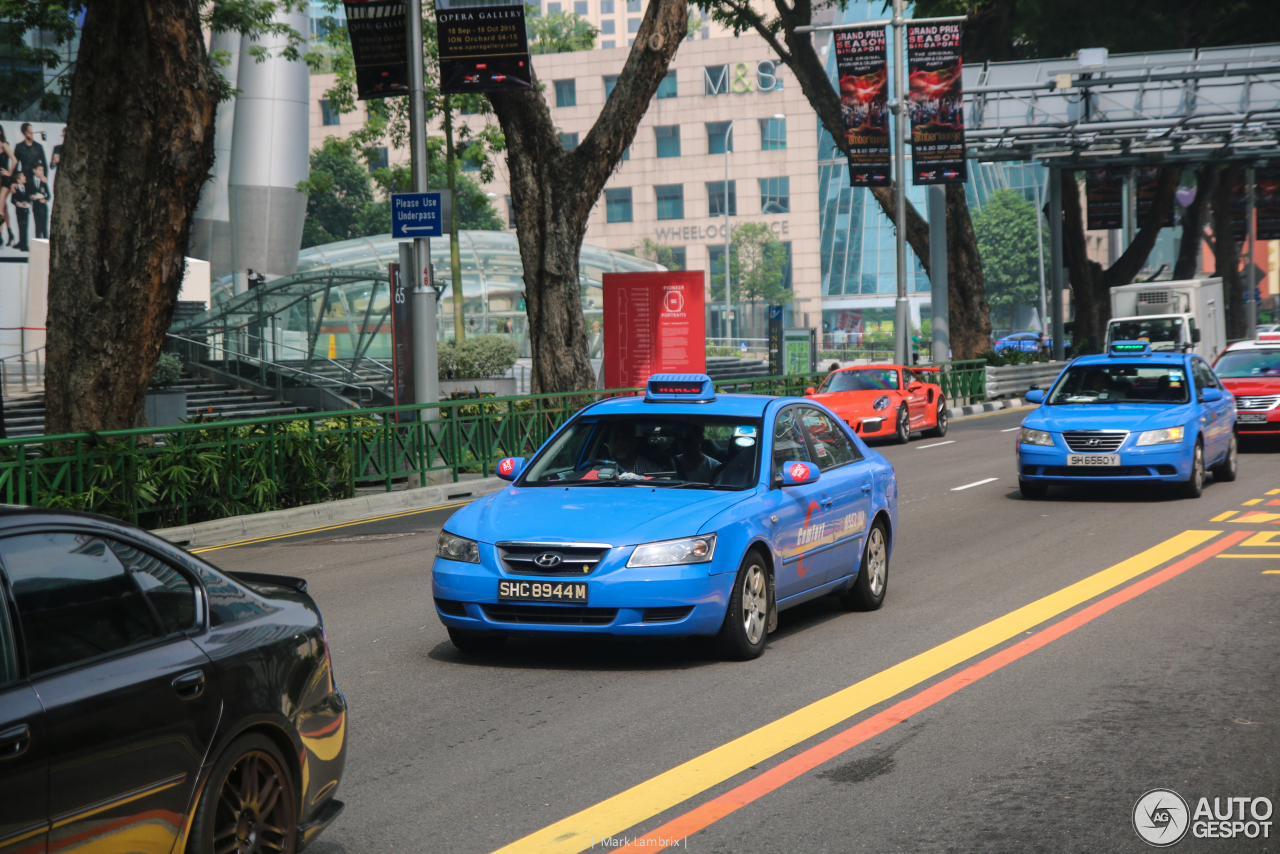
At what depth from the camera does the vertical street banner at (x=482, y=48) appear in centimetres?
1891

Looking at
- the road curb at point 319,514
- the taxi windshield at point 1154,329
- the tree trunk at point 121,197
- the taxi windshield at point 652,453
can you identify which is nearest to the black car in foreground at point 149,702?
the taxi windshield at point 652,453

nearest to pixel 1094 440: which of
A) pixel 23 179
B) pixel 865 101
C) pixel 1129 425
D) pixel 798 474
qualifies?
pixel 1129 425

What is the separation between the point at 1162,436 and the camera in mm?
15398

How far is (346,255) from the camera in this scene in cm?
6153

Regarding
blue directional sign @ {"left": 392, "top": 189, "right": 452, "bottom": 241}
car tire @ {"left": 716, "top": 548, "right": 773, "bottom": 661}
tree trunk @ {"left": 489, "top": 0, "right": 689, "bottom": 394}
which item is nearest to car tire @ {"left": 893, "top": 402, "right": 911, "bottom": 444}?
tree trunk @ {"left": 489, "top": 0, "right": 689, "bottom": 394}

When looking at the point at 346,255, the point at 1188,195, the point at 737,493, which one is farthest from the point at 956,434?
the point at 1188,195

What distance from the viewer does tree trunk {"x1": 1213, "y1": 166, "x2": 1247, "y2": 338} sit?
5441 cm

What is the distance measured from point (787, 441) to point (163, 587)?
5.39 meters

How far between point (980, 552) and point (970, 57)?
1283 inches

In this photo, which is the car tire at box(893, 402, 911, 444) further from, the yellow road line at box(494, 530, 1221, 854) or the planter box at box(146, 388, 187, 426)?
the yellow road line at box(494, 530, 1221, 854)

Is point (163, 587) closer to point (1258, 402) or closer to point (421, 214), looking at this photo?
point (421, 214)

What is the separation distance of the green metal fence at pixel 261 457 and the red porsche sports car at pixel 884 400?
6856 mm

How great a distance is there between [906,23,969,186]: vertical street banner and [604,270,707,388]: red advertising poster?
31.6 ft
